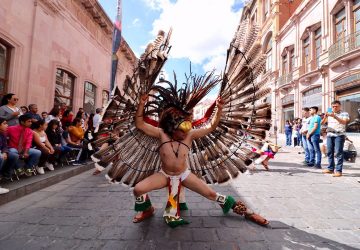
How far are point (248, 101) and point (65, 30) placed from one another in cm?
1021

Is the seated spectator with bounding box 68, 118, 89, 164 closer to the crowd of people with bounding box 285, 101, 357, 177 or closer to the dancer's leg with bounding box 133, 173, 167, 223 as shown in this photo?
the dancer's leg with bounding box 133, 173, 167, 223

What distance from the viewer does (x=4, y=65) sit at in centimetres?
794

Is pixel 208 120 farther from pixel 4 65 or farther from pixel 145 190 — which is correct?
pixel 4 65

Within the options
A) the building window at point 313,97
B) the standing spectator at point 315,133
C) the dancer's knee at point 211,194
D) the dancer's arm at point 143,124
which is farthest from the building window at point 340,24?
the dancer's arm at point 143,124

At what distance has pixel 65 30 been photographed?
10.8 metres

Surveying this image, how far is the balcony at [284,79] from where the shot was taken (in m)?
20.8

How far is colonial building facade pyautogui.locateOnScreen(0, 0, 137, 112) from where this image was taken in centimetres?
800

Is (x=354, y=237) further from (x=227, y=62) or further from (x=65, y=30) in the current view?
(x=65, y=30)

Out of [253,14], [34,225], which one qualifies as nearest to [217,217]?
[34,225]

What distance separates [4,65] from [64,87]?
336 cm

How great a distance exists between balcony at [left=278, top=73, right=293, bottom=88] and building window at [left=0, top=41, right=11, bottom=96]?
18824 millimetres

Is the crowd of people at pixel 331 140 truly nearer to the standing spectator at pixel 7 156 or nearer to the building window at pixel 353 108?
the building window at pixel 353 108

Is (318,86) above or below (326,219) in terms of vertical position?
above

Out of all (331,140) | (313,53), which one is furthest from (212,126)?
(313,53)
